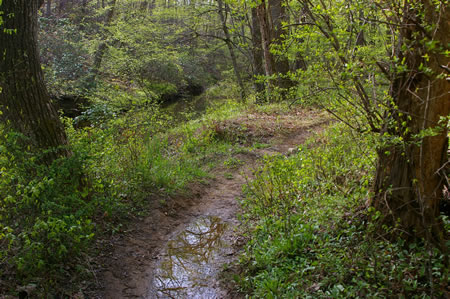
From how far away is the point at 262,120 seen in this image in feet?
36.7

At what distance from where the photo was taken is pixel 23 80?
446 centimetres

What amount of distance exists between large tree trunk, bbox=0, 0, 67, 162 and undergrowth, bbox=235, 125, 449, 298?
3.05 meters

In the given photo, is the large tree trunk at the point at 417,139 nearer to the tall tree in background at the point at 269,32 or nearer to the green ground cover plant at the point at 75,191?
the green ground cover plant at the point at 75,191

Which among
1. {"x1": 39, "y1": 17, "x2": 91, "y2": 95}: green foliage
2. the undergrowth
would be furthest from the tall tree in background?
{"x1": 39, "y1": 17, "x2": 91, "y2": 95}: green foliage

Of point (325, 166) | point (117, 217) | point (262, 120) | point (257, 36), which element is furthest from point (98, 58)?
point (325, 166)

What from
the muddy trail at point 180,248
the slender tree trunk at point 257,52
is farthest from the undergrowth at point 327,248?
the slender tree trunk at point 257,52

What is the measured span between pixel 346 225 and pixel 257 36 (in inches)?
482

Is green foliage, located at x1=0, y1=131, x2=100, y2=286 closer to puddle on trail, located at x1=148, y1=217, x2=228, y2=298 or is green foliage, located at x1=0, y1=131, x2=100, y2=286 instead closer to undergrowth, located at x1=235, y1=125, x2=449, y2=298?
puddle on trail, located at x1=148, y1=217, x2=228, y2=298

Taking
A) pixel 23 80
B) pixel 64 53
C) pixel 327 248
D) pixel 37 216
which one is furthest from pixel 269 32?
pixel 37 216

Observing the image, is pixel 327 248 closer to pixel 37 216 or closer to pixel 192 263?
pixel 192 263

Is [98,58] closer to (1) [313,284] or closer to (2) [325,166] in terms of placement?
(2) [325,166]

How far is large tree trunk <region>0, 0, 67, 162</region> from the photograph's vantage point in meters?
4.38

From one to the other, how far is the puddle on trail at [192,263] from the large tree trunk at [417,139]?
2.20 m

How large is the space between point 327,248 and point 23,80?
434 centimetres
